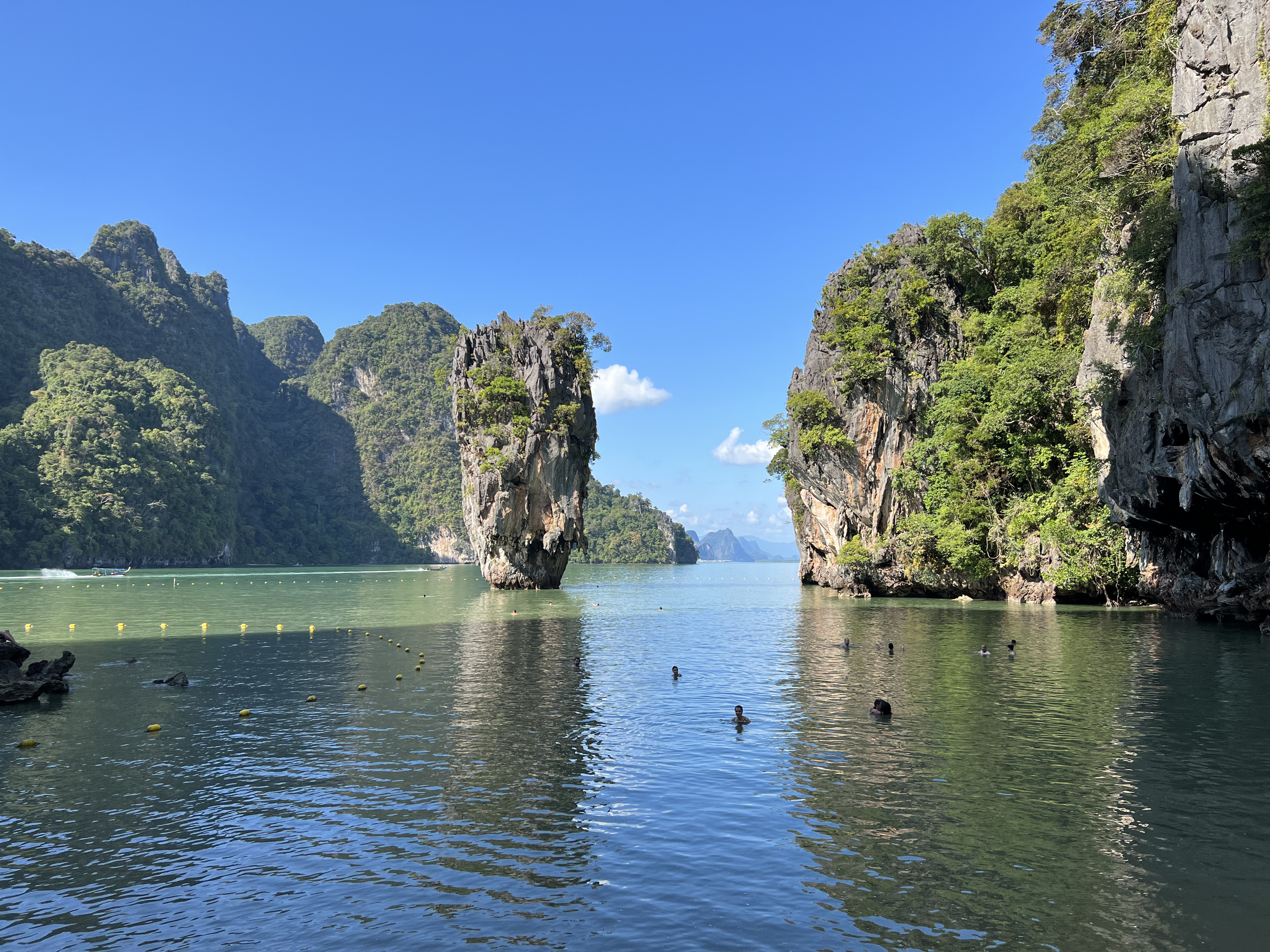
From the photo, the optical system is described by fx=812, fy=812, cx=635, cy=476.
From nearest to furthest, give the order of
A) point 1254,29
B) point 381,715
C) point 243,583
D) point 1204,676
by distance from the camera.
A: point 381,715, point 1204,676, point 1254,29, point 243,583

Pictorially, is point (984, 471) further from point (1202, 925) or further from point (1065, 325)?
point (1202, 925)

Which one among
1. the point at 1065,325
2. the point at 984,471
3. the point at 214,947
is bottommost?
the point at 214,947

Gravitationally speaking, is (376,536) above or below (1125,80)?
below

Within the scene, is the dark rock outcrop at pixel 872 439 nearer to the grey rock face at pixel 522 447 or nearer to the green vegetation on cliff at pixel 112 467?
the grey rock face at pixel 522 447

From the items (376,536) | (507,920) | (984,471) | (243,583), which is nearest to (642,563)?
(376,536)

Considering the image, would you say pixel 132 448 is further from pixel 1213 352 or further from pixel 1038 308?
pixel 1213 352

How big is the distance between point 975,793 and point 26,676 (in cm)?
2286

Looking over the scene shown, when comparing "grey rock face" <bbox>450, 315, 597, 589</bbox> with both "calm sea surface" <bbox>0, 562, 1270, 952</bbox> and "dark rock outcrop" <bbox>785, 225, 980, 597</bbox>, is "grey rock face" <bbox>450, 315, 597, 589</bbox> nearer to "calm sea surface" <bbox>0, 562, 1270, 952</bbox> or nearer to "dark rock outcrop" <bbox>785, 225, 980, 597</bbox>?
"dark rock outcrop" <bbox>785, 225, 980, 597</bbox>

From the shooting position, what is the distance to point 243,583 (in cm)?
8219

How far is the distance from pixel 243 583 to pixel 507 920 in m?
82.9

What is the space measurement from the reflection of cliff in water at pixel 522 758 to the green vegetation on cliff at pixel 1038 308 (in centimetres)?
2512

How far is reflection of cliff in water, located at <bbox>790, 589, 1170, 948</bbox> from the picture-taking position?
8.96 metres

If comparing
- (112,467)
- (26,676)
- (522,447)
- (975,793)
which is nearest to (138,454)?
(112,467)

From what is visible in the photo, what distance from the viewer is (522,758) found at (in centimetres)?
1541
